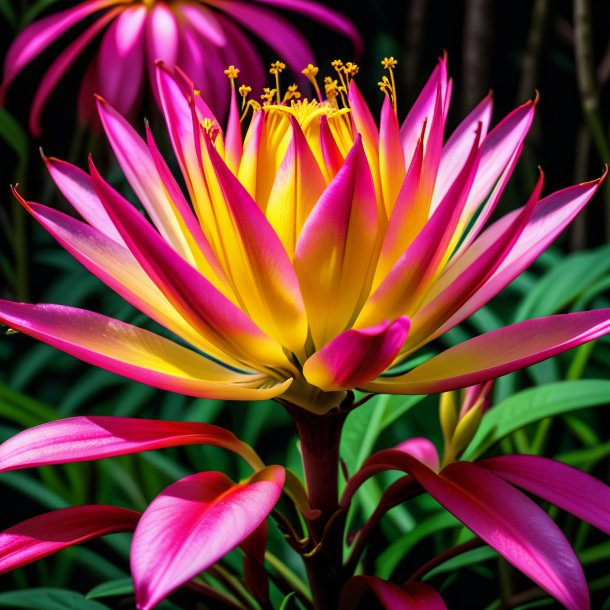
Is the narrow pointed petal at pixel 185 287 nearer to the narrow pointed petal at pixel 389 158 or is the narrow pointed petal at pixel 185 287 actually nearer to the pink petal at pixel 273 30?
the narrow pointed petal at pixel 389 158

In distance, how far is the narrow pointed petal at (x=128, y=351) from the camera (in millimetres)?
312

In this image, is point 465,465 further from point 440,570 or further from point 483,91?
point 483,91

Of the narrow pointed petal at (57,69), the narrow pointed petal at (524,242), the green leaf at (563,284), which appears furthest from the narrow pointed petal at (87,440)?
the narrow pointed petal at (57,69)

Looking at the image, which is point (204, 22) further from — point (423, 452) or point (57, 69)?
point (423, 452)

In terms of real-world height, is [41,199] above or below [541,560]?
above

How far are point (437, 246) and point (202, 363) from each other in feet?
0.39

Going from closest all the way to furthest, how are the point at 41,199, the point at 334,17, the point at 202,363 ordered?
the point at 202,363 → the point at 334,17 → the point at 41,199

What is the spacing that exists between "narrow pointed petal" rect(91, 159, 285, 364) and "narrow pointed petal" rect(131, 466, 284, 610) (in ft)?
0.18

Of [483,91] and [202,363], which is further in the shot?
[483,91]

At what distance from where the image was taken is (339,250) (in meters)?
0.33

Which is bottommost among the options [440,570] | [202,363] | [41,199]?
[440,570]

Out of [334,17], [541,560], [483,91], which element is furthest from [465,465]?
[483,91]

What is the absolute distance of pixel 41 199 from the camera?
3.28ft

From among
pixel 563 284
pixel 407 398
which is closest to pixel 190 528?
pixel 407 398
